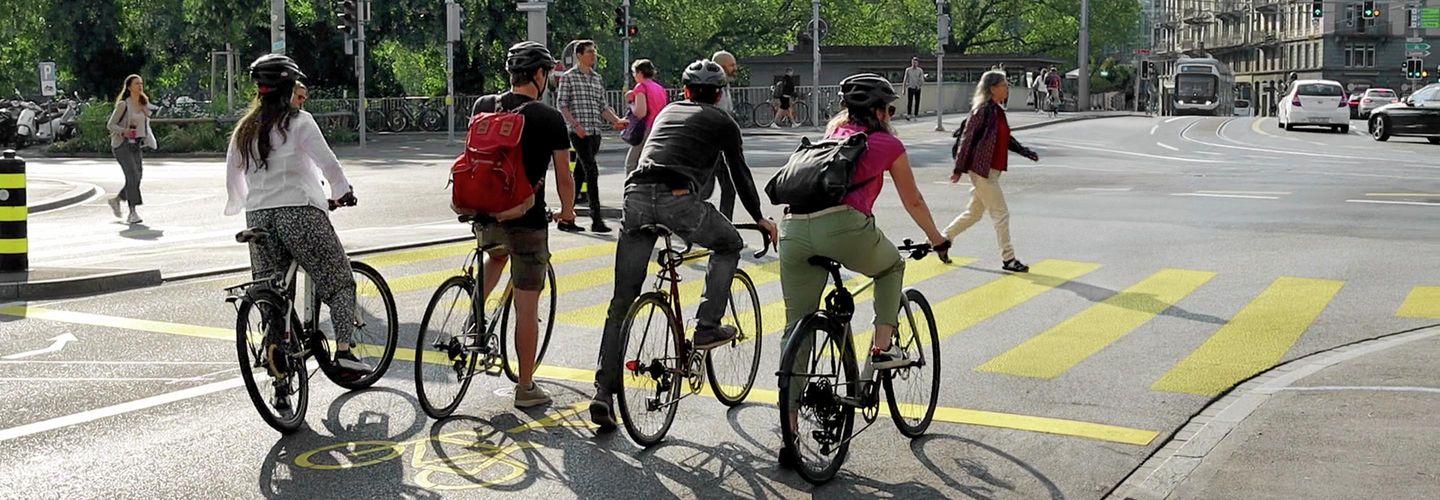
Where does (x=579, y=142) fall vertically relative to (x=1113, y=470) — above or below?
above

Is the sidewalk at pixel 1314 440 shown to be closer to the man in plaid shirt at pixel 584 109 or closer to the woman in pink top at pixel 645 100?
the woman in pink top at pixel 645 100

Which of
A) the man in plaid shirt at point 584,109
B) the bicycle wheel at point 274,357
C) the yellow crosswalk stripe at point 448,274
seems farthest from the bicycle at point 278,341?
the man in plaid shirt at point 584,109

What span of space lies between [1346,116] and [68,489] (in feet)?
145

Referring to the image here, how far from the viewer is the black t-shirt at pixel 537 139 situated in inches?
283

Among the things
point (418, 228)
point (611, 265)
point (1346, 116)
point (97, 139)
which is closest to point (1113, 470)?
point (611, 265)

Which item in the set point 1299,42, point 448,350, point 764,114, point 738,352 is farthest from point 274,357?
point 1299,42

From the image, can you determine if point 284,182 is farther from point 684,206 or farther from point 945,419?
point 945,419

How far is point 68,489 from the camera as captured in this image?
6.02 m

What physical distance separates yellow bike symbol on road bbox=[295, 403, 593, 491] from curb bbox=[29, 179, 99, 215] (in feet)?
47.4

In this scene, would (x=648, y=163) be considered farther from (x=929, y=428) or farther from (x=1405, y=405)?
(x=1405, y=405)

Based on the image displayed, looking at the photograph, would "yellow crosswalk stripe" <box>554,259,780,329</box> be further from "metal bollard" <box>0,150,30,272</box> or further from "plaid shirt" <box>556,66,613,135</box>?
"metal bollard" <box>0,150,30,272</box>

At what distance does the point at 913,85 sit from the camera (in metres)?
46.7

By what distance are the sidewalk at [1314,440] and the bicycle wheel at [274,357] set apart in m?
3.47

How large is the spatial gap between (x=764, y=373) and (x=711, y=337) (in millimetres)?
1755
